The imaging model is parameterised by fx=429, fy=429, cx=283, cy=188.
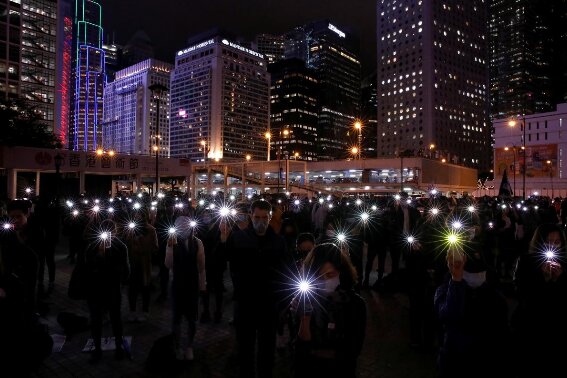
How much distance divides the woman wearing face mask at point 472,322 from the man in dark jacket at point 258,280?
1660 mm

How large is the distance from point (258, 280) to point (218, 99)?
16400 centimetres

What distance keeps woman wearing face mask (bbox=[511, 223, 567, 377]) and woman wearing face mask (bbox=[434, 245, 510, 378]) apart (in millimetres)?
532

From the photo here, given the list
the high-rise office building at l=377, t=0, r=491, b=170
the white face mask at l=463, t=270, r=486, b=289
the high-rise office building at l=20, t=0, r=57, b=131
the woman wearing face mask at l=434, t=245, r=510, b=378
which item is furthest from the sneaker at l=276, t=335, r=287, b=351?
the high-rise office building at l=377, t=0, r=491, b=170

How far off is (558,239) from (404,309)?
4109 millimetres

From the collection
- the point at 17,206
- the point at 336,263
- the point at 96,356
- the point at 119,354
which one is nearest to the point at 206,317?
the point at 119,354

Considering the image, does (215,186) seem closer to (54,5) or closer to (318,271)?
(54,5)

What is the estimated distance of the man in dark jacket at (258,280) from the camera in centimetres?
436

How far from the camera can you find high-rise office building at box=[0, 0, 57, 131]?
88.1 meters

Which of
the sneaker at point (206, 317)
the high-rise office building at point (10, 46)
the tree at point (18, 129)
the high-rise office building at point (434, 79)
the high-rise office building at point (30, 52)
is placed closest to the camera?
the sneaker at point (206, 317)

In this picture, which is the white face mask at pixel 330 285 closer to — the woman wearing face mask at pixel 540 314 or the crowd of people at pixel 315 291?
the crowd of people at pixel 315 291

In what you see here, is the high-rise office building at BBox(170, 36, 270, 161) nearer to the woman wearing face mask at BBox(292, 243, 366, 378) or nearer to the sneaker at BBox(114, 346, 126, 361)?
the sneaker at BBox(114, 346, 126, 361)

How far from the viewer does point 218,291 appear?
748 cm

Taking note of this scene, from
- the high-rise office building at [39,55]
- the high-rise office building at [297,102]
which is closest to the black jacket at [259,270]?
the high-rise office building at [39,55]

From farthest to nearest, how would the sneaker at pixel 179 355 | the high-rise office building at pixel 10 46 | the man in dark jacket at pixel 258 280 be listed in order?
the high-rise office building at pixel 10 46 < the sneaker at pixel 179 355 < the man in dark jacket at pixel 258 280
